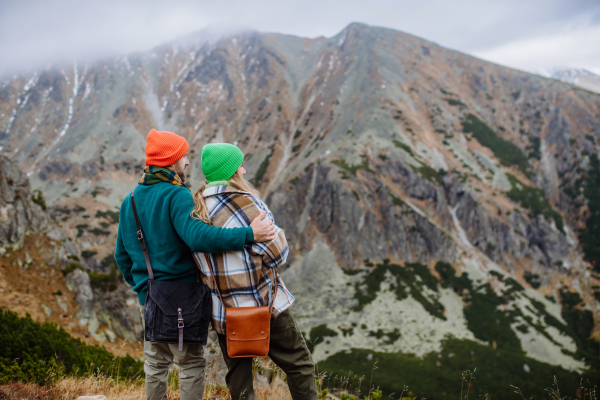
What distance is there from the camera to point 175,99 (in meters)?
138

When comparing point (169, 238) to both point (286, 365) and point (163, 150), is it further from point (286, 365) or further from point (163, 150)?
point (286, 365)

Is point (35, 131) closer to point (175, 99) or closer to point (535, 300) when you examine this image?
point (175, 99)

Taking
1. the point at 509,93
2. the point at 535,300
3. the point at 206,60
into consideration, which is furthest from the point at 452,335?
the point at 206,60

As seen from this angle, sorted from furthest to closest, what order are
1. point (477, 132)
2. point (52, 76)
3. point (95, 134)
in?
point (52, 76) → point (95, 134) → point (477, 132)

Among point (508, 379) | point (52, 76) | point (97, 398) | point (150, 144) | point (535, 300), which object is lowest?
point (508, 379)

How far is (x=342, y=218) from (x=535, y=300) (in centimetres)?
3607

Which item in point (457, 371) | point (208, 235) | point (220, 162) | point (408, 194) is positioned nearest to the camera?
point (208, 235)

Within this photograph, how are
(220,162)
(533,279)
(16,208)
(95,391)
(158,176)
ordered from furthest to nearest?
(533,279) → (16,208) → (95,391) → (220,162) → (158,176)

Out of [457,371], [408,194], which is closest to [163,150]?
[457,371]

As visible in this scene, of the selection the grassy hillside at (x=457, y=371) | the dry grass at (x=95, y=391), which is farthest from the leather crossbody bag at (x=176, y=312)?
the grassy hillside at (x=457, y=371)

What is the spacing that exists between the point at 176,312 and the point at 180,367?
0.75 m

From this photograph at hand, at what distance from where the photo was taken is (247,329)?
2.88m

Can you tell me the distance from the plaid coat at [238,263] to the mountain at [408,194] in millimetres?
36824

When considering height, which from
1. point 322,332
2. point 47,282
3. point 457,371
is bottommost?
point 322,332
